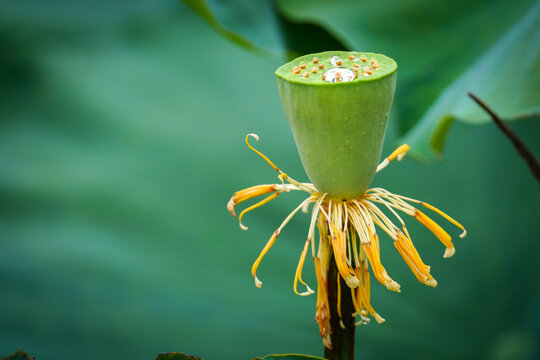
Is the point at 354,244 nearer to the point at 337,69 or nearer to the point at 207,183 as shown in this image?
the point at 337,69

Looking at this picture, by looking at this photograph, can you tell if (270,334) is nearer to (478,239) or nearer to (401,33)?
(478,239)

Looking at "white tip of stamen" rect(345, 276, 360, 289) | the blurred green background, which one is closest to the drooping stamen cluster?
"white tip of stamen" rect(345, 276, 360, 289)

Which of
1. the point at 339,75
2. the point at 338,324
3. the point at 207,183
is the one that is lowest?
the point at 338,324

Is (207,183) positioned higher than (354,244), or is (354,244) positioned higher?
(207,183)

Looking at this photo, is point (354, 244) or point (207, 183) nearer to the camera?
point (354, 244)

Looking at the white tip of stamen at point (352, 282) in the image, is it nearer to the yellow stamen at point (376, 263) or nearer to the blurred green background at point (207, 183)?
the yellow stamen at point (376, 263)

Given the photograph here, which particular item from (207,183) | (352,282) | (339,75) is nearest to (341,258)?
(352,282)
